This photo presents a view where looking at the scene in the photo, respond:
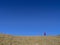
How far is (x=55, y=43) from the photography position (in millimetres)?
27547

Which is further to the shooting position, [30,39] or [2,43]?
[30,39]

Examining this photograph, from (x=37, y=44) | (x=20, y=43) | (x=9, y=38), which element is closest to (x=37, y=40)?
(x=37, y=44)

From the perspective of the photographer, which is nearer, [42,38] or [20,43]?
[20,43]

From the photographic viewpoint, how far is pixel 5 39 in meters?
27.6

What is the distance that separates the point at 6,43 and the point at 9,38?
2.23m

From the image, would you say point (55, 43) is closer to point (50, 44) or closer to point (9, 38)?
point (50, 44)

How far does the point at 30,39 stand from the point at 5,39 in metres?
4.61

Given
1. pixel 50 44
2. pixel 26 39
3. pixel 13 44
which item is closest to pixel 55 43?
pixel 50 44

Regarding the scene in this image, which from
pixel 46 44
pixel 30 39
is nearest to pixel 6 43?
pixel 30 39

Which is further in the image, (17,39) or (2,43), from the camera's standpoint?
(17,39)

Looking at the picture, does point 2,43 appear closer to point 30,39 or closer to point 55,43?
point 30,39

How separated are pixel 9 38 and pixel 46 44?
6.89m

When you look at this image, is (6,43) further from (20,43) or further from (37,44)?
(37,44)

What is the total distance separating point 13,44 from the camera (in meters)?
26.4
